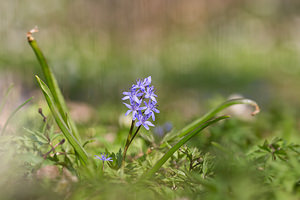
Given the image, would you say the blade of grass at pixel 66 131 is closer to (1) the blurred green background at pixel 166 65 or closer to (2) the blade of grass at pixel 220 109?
(1) the blurred green background at pixel 166 65

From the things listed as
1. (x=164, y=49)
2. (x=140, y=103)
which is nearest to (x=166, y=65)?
(x=164, y=49)

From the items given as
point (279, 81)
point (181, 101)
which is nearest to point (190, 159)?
point (181, 101)

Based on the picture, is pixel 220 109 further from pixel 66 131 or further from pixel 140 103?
pixel 66 131

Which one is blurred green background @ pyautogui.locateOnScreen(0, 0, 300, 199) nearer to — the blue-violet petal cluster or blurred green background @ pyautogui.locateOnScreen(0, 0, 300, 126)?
blurred green background @ pyautogui.locateOnScreen(0, 0, 300, 126)

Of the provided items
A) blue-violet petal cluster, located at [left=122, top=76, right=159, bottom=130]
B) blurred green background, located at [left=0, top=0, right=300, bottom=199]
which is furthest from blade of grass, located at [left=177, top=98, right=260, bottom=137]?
blue-violet petal cluster, located at [left=122, top=76, right=159, bottom=130]

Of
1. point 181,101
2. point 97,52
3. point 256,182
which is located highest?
point 97,52

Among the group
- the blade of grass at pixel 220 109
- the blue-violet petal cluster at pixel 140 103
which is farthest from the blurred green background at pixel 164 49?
the blue-violet petal cluster at pixel 140 103

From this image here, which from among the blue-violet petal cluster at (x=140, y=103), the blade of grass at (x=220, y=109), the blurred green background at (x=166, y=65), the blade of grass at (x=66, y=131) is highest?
the blurred green background at (x=166, y=65)

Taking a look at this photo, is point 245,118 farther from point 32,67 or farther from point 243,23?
point 243,23

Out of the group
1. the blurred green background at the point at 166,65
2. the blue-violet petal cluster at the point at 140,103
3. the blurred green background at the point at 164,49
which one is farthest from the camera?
the blurred green background at the point at 164,49
